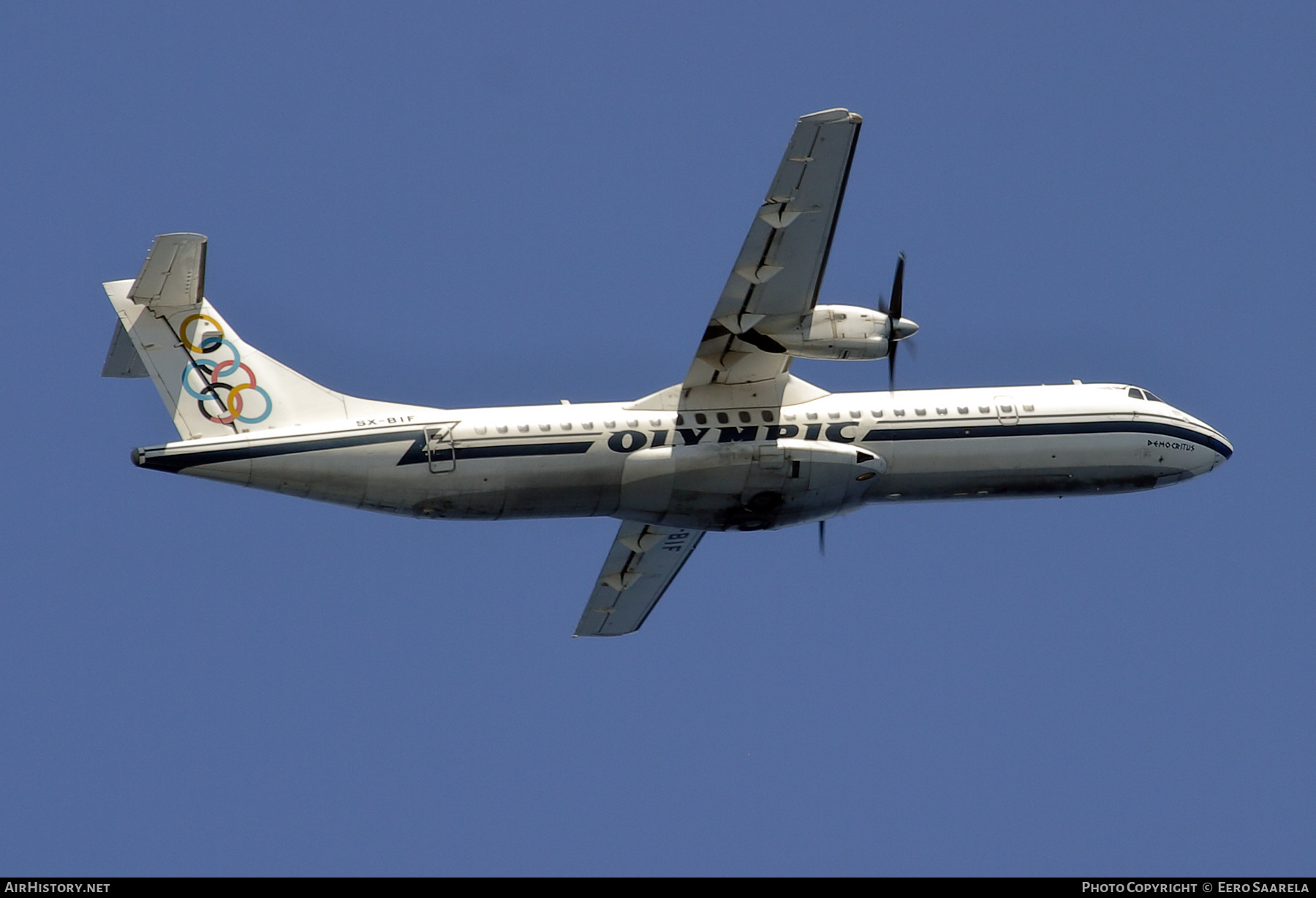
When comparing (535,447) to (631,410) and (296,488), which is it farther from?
(296,488)

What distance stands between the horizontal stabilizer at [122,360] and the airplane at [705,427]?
0.12ft

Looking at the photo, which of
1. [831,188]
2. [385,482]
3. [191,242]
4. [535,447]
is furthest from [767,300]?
[191,242]

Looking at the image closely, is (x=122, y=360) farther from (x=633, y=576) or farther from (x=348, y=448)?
(x=633, y=576)

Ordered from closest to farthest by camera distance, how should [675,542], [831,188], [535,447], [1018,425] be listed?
[831,188] → [535,447] → [1018,425] → [675,542]

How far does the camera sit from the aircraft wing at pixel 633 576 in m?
32.8

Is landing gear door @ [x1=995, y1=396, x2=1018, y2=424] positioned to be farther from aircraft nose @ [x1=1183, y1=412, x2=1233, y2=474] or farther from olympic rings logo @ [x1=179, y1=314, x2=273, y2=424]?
olympic rings logo @ [x1=179, y1=314, x2=273, y2=424]

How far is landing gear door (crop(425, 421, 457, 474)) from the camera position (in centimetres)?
2836

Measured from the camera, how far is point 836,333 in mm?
29062

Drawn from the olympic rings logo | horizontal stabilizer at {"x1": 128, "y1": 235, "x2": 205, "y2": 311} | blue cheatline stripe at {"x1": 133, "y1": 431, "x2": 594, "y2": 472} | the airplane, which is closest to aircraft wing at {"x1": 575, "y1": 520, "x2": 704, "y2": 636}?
the airplane

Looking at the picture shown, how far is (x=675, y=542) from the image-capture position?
33.0m

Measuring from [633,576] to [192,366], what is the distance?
30.7ft

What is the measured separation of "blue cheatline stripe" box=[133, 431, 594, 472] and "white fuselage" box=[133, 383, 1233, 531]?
0.02 metres

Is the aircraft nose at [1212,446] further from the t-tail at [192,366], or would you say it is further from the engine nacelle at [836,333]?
the t-tail at [192,366]

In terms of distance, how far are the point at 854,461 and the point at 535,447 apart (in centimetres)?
519
